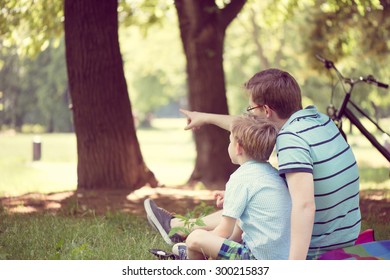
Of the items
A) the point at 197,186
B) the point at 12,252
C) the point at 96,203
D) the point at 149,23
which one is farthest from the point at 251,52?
the point at 12,252

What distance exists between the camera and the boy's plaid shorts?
4.05m

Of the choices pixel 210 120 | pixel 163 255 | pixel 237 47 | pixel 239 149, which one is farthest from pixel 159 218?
pixel 237 47

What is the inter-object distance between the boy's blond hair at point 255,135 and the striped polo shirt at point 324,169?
0.10m

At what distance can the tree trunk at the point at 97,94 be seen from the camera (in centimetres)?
785

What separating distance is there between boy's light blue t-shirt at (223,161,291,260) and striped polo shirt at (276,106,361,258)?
0.16 meters

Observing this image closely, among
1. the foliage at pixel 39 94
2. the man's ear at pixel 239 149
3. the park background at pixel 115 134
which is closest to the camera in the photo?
the man's ear at pixel 239 149

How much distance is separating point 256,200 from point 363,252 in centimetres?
72

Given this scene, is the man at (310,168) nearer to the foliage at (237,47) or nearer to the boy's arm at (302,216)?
the boy's arm at (302,216)

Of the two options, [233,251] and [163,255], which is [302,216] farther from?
[163,255]

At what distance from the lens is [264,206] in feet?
12.9

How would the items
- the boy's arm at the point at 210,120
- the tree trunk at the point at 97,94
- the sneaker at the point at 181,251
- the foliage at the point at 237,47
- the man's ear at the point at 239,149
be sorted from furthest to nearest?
the foliage at the point at 237,47 → the tree trunk at the point at 97,94 → the boy's arm at the point at 210,120 → the sneaker at the point at 181,251 → the man's ear at the point at 239,149

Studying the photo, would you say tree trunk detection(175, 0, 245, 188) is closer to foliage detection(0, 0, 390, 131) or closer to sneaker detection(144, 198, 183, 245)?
foliage detection(0, 0, 390, 131)

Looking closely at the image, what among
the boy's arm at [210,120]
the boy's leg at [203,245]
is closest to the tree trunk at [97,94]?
the boy's arm at [210,120]
